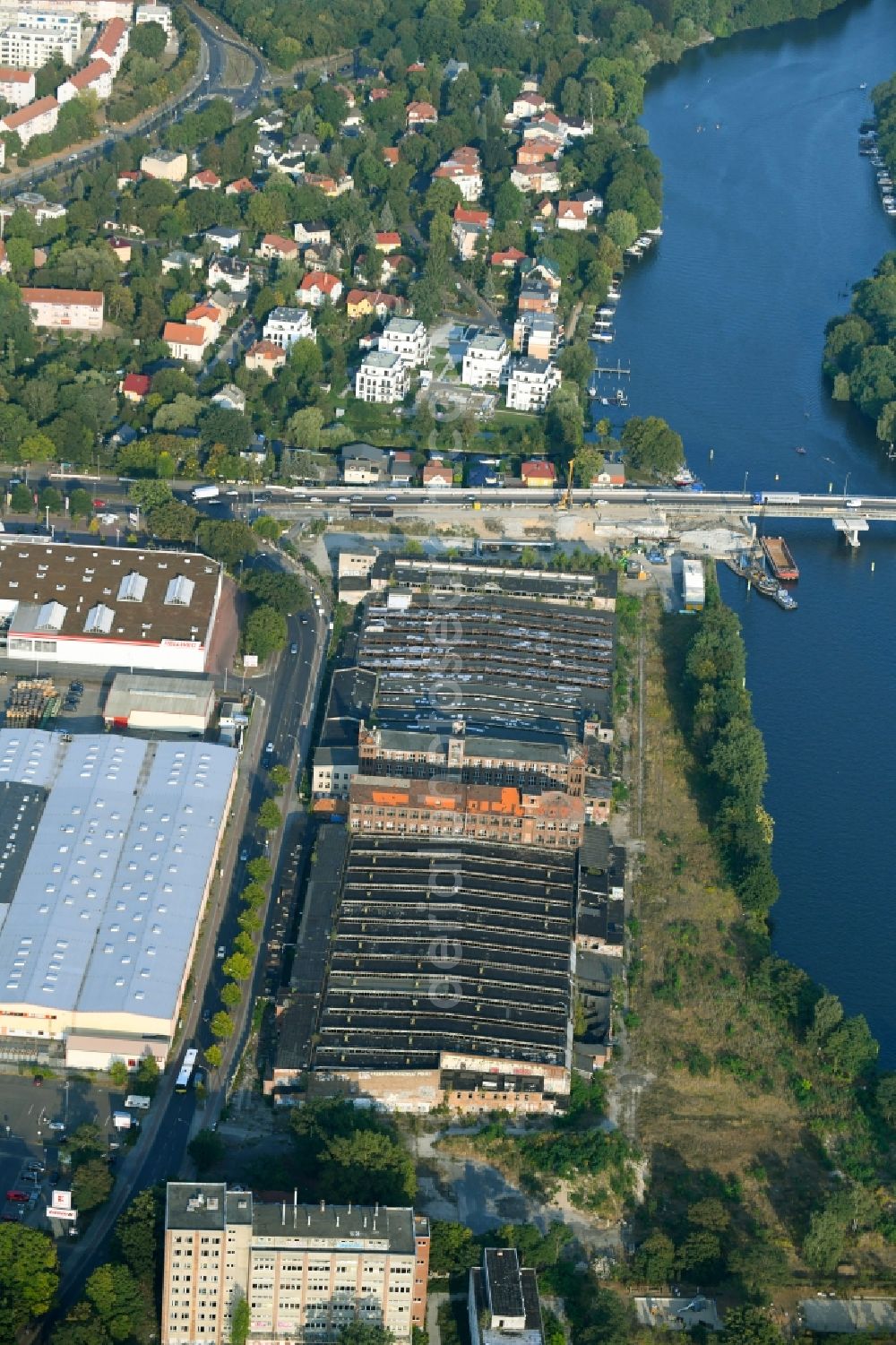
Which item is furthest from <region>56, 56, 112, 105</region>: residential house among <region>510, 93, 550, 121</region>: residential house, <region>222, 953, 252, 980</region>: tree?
<region>222, 953, 252, 980</region>: tree

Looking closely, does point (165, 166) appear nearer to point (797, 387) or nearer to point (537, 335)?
point (537, 335)

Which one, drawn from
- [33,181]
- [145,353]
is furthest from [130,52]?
[145,353]

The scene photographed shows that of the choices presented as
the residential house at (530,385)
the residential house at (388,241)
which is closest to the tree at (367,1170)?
the residential house at (530,385)

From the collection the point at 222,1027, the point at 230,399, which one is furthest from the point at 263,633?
the point at 222,1027

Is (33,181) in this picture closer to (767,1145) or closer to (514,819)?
(514,819)

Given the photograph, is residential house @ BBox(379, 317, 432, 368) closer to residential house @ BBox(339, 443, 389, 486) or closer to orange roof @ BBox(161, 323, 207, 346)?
orange roof @ BBox(161, 323, 207, 346)
